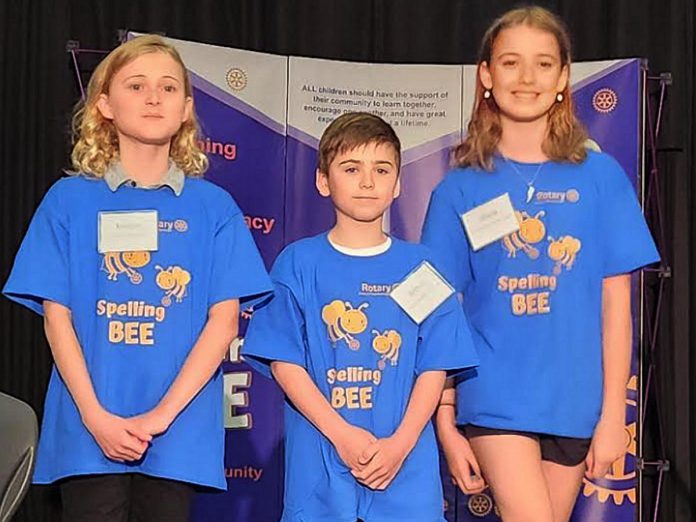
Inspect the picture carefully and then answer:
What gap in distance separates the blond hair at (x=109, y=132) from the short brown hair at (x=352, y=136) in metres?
0.25

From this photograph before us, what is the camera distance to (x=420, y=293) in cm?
215

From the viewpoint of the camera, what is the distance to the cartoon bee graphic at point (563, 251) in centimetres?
223

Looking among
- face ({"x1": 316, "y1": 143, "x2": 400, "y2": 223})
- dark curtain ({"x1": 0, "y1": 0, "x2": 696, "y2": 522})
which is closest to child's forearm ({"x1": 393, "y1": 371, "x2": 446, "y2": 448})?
face ({"x1": 316, "y1": 143, "x2": 400, "y2": 223})

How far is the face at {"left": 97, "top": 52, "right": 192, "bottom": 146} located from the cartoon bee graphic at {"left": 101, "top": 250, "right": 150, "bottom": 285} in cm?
23

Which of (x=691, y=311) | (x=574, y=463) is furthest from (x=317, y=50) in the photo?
(x=574, y=463)

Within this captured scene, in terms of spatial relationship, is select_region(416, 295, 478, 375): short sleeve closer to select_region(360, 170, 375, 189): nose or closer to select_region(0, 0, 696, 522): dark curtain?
select_region(360, 170, 375, 189): nose

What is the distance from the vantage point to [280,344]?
84.1 inches

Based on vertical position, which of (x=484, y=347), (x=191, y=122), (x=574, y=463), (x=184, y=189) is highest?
(x=191, y=122)

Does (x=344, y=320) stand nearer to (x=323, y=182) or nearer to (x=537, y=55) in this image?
(x=323, y=182)

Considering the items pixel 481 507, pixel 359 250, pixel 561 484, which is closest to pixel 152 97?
pixel 359 250

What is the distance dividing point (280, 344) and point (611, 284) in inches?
25.5

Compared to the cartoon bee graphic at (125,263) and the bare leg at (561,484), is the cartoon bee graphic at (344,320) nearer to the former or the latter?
the cartoon bee graphic at (125,263)

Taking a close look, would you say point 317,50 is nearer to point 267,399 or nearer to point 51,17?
point 51,17

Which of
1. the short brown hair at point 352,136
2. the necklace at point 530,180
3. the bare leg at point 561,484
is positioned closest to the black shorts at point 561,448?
the bare leg at point 561,484
